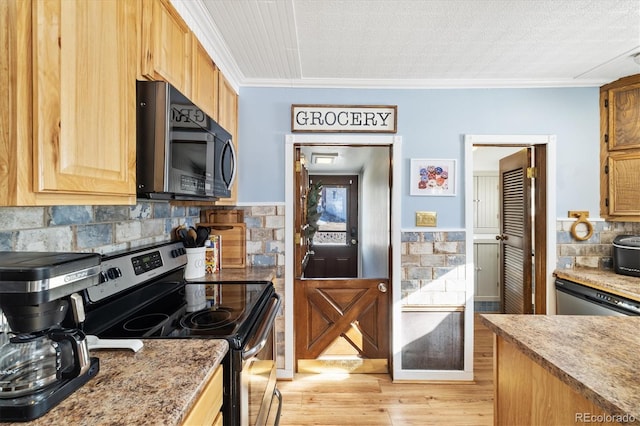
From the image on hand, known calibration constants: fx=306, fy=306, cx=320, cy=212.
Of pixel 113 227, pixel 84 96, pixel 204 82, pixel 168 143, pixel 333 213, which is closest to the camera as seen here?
pixel 84 96

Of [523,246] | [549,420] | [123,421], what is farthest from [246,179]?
[523,246]

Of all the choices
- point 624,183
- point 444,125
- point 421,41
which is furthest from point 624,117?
point 421,41

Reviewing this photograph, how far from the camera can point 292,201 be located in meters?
2.45

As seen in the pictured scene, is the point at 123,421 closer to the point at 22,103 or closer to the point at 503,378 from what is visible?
the point at 22,103

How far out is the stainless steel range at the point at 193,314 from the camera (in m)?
1.09

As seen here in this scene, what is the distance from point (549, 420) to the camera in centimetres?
100

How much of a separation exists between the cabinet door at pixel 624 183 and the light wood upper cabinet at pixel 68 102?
3.19 meters

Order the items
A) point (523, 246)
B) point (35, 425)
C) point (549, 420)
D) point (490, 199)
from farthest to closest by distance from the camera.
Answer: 1. point (490, 199)
2. point (523, 246)
3. point (549, 420)
4. point (35, 425)

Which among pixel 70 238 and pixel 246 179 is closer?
pixel 70 238

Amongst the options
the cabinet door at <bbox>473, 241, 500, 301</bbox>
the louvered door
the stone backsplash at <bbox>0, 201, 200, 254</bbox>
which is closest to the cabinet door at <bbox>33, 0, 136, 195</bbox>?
the stone backsplash at <bbox>0, 201, 200, 254</bbox>

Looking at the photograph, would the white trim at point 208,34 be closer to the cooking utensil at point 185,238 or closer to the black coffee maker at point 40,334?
the cooking utensil at point 185,238

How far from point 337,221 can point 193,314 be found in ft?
5.52

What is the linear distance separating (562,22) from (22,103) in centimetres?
239

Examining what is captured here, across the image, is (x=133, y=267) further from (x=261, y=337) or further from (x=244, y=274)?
(x=244, y=274)
